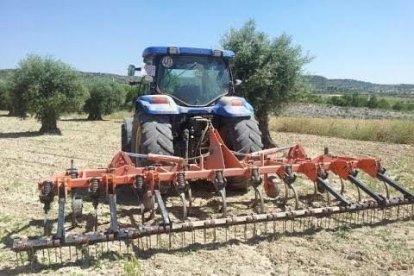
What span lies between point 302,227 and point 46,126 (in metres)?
14.7

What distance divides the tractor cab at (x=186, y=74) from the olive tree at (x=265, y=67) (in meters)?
6.66

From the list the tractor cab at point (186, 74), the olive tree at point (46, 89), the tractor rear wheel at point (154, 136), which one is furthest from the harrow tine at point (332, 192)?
the olive tree at point (46, 89)

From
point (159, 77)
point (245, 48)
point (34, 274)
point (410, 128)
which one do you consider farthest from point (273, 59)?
point (34, 274)

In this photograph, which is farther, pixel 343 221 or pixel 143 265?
pixel 343 221

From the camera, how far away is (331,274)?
12.4 feet

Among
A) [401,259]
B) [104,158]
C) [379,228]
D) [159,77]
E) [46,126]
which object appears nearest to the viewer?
[401,259]

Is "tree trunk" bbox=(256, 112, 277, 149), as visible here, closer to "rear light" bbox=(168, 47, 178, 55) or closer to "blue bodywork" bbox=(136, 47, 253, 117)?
"blue bodywork" bbox=(136, 47, 253, 117)

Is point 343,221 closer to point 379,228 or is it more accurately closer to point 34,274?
point 379,228

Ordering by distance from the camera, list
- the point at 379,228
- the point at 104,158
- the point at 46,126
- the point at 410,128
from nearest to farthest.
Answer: the point at 379,228, the point at 104,158, the point at 410,128, the point at 46,126

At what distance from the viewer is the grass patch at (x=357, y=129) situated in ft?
49.8

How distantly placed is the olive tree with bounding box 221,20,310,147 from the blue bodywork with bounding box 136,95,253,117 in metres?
7.04

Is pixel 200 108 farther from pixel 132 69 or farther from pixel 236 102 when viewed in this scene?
pixel 132 69

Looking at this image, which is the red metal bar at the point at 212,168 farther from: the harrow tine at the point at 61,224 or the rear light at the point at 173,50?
the rear light at the point at 173,50

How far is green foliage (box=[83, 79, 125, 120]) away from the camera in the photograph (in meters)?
27.9
